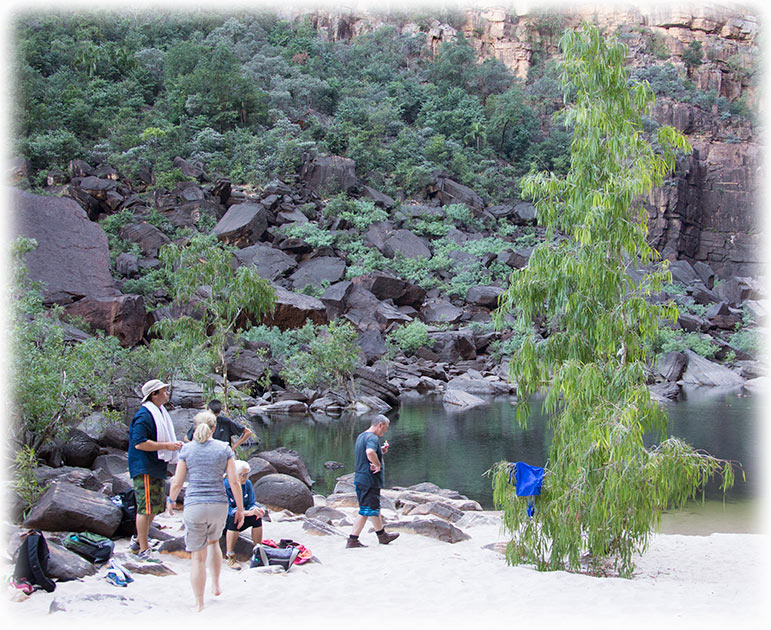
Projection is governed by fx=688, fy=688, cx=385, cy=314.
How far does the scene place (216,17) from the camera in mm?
70688

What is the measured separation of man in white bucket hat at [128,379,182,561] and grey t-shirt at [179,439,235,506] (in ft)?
3.77

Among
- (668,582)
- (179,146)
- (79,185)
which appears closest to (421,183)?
(179,146)

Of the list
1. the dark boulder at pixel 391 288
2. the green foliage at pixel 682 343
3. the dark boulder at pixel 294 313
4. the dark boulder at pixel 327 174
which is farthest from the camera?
the dark boulder at pixel 327 174

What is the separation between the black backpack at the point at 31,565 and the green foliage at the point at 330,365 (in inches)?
951

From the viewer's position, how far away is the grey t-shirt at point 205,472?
17.1ft

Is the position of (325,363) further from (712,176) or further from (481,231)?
(712,176)

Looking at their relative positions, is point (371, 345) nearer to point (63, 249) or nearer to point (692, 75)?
point (63, 249)

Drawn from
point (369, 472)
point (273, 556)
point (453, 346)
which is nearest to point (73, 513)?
point (273, 556)

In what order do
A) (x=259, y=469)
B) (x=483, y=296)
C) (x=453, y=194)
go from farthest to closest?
1. (x=453, y=194)
2. (x=483, y=296)
3. (x=259, y=469)

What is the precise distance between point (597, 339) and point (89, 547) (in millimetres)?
5475

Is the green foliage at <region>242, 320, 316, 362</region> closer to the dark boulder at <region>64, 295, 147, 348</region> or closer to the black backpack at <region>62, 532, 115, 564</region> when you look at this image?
the dark boulder at <region>64, 295, 147, 348</region>

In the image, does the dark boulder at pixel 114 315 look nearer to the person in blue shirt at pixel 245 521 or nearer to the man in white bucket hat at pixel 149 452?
the person in blue shirt at pixel 245 521

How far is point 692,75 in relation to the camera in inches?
3029

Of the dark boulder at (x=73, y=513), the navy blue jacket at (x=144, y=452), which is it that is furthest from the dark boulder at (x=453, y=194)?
the navy blue jacket at (x=144, y=452)
